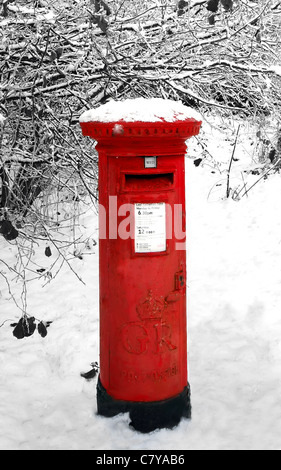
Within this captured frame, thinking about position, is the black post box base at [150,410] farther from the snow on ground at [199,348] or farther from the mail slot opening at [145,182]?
the mail slot opening at [145,182]

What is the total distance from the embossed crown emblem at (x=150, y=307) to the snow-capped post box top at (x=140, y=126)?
2.49ft

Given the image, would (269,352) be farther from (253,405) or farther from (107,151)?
(107,151)

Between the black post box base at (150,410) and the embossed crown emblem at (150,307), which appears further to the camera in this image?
the black post box base at (150,410)

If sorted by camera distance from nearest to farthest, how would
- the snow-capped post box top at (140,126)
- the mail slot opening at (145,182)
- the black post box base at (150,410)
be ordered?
the snow-capped post box top at (140,126) < the mail slot opening at (145,182) < the black post box base at (150,410)

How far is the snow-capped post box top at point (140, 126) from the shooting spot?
2.81m

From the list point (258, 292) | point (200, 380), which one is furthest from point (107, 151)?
point (258, 292)

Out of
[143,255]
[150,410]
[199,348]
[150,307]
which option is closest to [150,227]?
[143,255]

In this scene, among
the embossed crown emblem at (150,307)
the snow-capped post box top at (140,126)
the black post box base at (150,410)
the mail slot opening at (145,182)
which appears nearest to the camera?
the snow-capped post box top at (140,126)

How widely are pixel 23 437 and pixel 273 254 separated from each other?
308 cm

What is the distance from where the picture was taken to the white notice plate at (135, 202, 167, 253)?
297 cm

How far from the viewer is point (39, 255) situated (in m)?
6.06

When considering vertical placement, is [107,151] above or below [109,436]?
above

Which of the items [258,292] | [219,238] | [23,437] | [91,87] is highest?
[91,87]

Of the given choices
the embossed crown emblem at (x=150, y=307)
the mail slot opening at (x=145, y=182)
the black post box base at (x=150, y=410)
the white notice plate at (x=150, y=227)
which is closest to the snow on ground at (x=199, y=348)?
the black post box base at (x=150, y=410)
